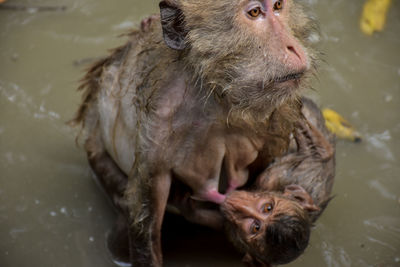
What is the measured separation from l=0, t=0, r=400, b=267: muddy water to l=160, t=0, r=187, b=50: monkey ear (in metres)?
1.93

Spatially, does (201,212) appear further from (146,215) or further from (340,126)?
(340,126)

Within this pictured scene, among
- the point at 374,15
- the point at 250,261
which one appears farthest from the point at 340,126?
the point at 250,261

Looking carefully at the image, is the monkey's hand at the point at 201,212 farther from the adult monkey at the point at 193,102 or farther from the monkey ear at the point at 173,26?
the monkey ear at the point at 173,26

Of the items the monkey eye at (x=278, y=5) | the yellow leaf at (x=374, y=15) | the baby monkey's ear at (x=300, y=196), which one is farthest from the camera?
the yellow leaf at (x=374, y=15)

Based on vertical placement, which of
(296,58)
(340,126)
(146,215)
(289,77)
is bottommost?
(340,126)

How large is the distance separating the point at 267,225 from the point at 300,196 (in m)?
0.47

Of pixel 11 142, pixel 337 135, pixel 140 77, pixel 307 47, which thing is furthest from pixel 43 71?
pixel 307 47

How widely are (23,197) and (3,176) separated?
0.27m

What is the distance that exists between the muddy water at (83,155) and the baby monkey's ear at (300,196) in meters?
0.65

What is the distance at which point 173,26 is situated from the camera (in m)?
3.61

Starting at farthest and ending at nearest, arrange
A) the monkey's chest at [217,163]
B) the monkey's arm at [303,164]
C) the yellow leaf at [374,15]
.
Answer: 1. the yellow leaf at [374,15]
2. the monkey's arm at [303,164]
3. the monkey's chest at [217,163]

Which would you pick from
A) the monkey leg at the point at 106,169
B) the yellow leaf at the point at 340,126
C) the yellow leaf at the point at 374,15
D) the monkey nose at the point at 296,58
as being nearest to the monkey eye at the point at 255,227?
the monkey leg at the point at 106,169

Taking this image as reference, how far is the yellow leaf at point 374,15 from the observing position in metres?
6.75

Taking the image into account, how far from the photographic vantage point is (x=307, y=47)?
370 cm
